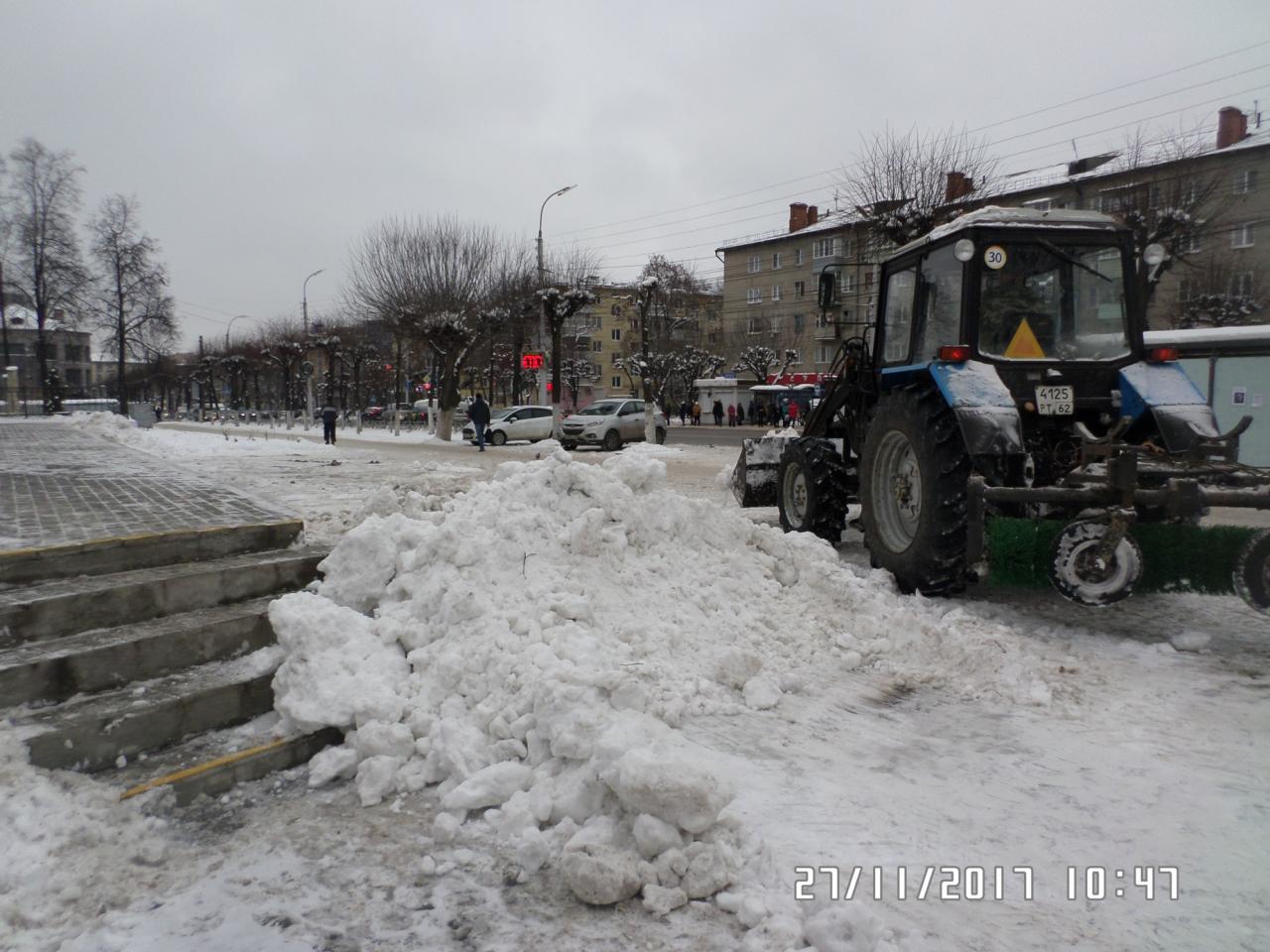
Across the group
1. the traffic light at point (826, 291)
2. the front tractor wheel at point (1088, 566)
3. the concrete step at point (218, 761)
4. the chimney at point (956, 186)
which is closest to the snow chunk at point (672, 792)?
the concrete step at point (218, 761)

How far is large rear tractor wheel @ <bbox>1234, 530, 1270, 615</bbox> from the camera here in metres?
4.29

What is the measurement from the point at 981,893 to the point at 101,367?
419 feet

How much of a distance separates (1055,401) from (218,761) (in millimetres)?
5296

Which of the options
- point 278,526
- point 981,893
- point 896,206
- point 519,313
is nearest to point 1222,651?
point 981,893

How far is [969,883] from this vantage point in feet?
8.55

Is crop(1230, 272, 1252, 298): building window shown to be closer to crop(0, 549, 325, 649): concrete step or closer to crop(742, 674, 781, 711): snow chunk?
crop(742, 674, 781, 711): snow chunk

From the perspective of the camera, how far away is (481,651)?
12.3ft

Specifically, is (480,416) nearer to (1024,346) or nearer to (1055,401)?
(1024,346)

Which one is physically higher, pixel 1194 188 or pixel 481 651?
pixel 1194 188

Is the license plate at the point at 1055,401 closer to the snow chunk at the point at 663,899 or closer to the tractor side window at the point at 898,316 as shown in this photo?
the tractor side window at the point at 898,316

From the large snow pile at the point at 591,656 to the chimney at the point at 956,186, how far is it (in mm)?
17304

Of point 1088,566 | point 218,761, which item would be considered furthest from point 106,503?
point 1088,566

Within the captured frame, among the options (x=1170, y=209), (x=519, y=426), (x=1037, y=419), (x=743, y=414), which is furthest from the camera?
(x=743, y=414)

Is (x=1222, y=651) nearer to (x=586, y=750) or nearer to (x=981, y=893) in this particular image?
(x=981, y=893)
